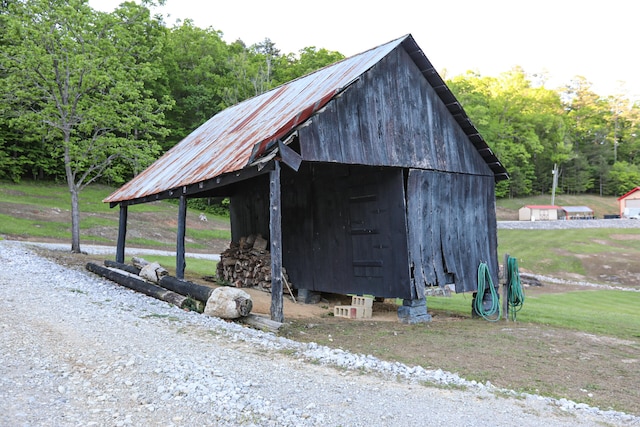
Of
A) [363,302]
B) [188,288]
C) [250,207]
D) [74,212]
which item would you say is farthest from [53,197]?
[363,302]

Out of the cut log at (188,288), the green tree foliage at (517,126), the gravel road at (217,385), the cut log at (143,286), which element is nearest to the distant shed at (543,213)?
the green tree foliage at (517,126)

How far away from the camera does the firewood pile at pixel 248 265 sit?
47.1 ft

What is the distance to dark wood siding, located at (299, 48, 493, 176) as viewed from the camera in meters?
9.70

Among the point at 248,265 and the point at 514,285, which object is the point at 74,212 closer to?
the point at 248,265

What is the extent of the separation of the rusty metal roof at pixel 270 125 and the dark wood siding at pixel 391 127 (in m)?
0.24

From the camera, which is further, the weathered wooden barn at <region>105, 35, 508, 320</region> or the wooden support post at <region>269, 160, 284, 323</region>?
the weathered wooden barn at <region>105, 35, 508, 320</region>

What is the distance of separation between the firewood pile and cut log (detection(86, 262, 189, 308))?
3152 mm

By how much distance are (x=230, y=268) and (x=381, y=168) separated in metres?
6.81

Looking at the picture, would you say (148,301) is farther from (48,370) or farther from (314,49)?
(314,49)

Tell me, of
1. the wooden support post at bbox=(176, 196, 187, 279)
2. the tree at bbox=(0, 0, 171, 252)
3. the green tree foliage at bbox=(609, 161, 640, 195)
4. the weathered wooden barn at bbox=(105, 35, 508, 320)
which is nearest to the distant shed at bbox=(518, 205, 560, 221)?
the green tree foliage at bbox=(609, 161, 640, 195)

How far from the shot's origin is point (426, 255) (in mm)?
11133

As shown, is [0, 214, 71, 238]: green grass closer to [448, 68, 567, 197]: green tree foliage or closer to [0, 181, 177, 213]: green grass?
[0, 181, 177, 213]: green grass

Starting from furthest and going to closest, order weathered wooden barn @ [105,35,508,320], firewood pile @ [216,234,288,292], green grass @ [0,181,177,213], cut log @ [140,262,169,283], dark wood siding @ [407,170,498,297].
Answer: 1. green grass @ [0,181,177,213]
2. firewood pile @ [216,234,288,292]
3. cut log @ [140,262,169,283]
4. dark wood siding @ [407,170,498,297]
5. weathered wooden barn @ [105,35,508,320]

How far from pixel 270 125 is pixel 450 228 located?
4.82 m
